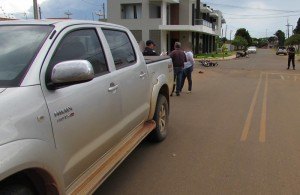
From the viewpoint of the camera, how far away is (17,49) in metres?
3.62

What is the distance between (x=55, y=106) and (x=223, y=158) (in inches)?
140

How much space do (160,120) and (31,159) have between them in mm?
4379

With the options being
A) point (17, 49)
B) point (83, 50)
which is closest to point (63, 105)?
point (17, 49)

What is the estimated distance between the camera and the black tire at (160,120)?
6.93 metres

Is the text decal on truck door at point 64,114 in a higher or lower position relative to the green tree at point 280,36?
lower

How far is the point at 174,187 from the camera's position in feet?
16.6

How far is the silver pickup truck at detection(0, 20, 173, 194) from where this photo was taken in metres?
2.92

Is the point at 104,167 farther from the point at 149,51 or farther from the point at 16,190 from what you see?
the point at 149,51

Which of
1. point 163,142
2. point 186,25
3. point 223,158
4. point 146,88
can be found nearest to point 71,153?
point 146,88

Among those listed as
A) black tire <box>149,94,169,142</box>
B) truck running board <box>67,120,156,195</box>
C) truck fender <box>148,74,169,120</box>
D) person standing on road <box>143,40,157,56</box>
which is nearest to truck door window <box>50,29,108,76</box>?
truck running board <box>67,120,156,195</box>

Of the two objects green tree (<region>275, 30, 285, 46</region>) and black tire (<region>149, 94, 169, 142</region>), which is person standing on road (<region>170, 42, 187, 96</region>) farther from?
green tree (<region>275, 30, 285, 46</region>)

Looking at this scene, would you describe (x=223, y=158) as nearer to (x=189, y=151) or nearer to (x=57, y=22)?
(x=189, y=151)

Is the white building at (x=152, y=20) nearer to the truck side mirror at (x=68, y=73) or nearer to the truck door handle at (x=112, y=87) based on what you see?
the truck door handle at (x=112, y=87)

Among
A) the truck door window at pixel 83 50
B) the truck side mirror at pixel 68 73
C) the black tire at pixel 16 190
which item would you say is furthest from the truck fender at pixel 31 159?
the truck door window at pixel 83 50
